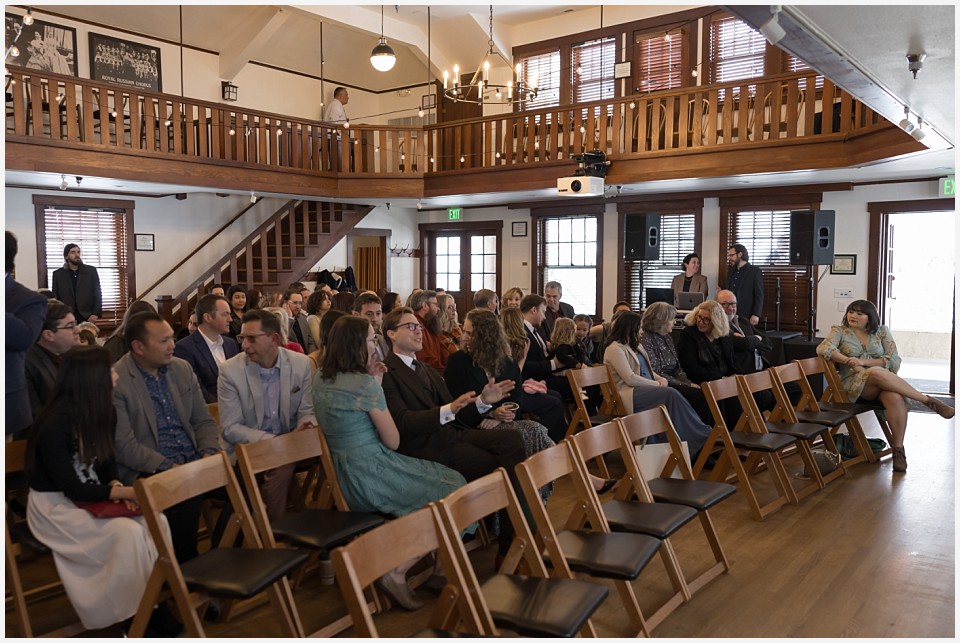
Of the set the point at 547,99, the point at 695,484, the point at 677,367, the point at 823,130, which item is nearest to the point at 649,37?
the point at 547,99

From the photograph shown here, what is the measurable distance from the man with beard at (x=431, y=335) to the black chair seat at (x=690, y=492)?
2309mm

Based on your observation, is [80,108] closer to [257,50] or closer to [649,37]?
[257,50]

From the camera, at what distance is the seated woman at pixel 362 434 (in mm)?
3365

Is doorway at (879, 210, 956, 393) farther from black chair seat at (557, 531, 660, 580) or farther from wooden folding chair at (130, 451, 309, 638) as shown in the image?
wooden folding chair at (130, 451, 309, 638)

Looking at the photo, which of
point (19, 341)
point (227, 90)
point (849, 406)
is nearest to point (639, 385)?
point (849, 406)

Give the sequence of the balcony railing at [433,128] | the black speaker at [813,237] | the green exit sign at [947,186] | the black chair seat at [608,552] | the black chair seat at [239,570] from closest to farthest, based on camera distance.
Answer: the black chair seat at [239,570], the black chair seat at [608,552], the balcony railing at [433,128], the black speaker at [813,237], the green exit sign at [947,186]

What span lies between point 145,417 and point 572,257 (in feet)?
31.7

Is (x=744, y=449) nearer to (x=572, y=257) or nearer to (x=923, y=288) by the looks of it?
(x=572, y=257)

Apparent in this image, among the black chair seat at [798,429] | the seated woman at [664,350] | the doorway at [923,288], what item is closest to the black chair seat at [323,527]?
the black chair seat at [798,429]

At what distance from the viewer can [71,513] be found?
111 inches

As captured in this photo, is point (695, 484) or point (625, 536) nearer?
point (625, 536)

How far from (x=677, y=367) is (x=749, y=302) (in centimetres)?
424

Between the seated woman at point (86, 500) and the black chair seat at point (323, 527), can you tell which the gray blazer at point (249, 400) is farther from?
the seated woman at point (86, 500)

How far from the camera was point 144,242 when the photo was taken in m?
11.2
